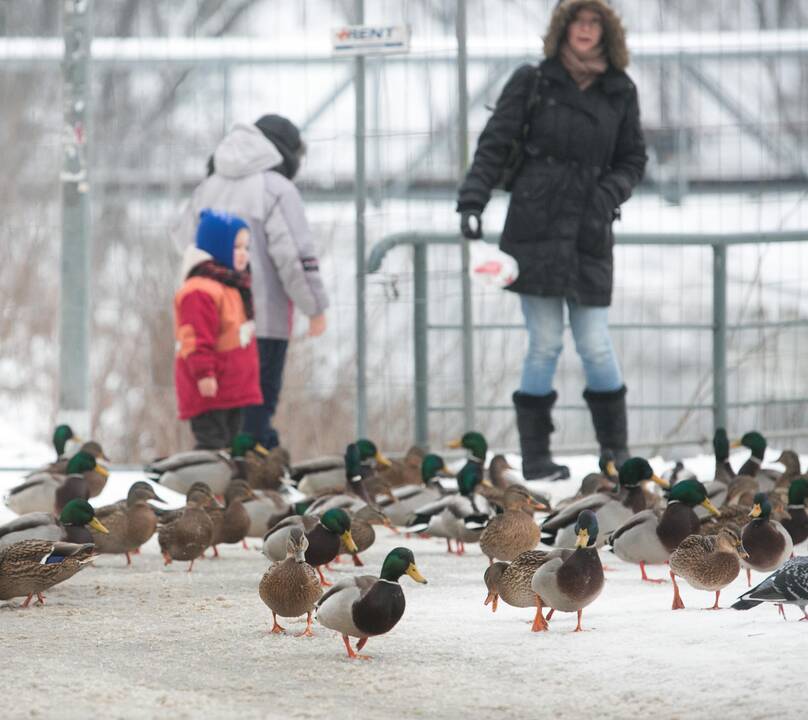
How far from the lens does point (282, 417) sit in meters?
11.3

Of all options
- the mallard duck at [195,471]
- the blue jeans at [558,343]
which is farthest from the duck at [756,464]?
the mallard duck at [195,471]

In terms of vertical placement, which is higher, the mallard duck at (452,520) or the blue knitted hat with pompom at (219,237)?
the blue knitted hat with pompom at (219,237)

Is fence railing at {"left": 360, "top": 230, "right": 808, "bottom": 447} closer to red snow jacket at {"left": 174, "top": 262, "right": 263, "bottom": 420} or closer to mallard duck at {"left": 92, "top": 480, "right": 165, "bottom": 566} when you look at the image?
red snow jacket at {"left": 174, "top": 262, "right": 263, "bottom": 420}

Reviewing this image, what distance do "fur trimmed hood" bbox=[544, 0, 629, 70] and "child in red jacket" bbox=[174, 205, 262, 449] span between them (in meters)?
2.16

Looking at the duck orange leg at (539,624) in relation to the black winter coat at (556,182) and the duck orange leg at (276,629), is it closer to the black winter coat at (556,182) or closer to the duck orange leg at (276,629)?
the duck orange leg at (276,629)

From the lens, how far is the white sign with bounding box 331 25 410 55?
10.6m

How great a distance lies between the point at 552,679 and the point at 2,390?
24.9ft


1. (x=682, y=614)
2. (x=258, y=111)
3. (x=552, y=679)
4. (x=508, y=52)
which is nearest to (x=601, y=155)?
(x=508, y=52)

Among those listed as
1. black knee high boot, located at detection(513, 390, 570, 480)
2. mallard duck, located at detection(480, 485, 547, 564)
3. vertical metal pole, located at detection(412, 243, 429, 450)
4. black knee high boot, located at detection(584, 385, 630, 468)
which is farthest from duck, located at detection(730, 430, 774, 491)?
mallard duck, located at detection(480, 485, 547, 564)

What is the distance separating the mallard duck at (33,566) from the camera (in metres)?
6.05

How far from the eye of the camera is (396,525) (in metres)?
8.34

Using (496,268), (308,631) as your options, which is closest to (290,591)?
(308,631)

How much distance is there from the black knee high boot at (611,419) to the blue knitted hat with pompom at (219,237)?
89.5 inches

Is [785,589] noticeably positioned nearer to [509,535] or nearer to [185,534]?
[509,535]
